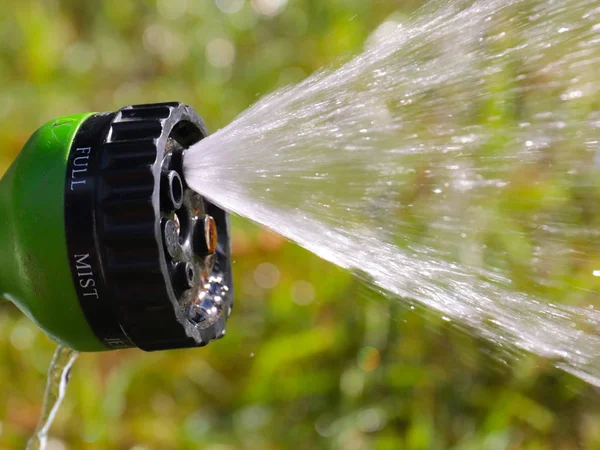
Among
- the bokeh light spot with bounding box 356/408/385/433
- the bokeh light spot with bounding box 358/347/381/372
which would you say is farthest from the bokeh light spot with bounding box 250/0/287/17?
the bokeh light spot with bounding box 356/408/385/433

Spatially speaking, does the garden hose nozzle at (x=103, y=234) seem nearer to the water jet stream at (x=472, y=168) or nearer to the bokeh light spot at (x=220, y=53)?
the water jet stream at (x=472, y=168)

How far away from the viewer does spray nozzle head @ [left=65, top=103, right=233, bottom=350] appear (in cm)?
69

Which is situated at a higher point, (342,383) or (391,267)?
(391,267)

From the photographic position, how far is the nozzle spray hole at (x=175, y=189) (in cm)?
73

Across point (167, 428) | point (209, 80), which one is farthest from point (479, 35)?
point (167, 428)

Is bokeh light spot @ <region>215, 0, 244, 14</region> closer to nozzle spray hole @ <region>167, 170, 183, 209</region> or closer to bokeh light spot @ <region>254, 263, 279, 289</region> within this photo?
bokeh light spot @ <region>254, 263, 279, 289</region>

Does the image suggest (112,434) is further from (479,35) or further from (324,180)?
(479,35)

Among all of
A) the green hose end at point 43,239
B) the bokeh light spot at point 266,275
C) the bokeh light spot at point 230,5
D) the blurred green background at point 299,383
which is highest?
the bokeh light spot at point 230,5

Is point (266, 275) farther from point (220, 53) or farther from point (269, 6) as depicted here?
point (269, 6)

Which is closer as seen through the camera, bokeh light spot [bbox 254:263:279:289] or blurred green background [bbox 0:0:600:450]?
blurred green background [bbox 0:0:600:450]

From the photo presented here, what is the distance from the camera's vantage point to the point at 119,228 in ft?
2.26

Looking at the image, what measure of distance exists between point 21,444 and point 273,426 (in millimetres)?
417

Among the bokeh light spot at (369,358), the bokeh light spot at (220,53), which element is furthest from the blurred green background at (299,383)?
the bokeh light spot at (220,53)

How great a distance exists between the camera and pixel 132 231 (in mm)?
684
